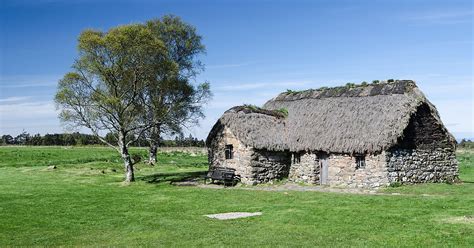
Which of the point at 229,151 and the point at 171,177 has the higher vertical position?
the point at 229,151

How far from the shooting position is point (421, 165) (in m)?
29.3

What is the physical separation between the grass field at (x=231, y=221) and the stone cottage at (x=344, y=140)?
1993 mm

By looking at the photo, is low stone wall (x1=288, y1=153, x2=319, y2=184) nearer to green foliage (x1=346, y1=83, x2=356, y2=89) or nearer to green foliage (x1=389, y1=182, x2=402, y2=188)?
green foliage (x1=389, y1=182, x2=402, y2=188)

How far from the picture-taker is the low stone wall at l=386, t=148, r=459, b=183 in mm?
28125

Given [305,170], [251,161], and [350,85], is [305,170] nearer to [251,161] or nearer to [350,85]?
[251,161]

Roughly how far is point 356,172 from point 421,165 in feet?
12.8

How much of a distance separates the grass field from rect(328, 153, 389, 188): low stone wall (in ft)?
5.50

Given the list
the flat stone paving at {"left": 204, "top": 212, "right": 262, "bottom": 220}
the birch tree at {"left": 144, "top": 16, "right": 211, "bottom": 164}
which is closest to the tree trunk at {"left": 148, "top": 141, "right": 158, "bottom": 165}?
the birch tree at {"left": 144, "top": 16, "right": 211, "bottom": 164}

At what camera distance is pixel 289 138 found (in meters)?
32.2

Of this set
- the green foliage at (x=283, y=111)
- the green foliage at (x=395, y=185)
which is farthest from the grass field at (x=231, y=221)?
the green foliage at (x=283, y=111)

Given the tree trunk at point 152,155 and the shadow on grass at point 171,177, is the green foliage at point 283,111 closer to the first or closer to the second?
the shadow on grass at point 171,177

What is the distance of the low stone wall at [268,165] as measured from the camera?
102ft

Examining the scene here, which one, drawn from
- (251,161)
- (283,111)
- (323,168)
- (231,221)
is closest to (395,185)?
(323,168)

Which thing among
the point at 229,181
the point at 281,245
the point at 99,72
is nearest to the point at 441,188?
the point at 229,181
